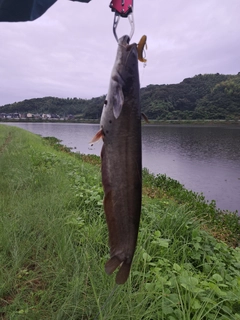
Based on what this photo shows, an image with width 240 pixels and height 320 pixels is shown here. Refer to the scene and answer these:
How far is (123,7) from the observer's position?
1.29 meters

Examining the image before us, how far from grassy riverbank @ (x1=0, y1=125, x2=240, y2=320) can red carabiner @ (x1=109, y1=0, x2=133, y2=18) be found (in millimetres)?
1887

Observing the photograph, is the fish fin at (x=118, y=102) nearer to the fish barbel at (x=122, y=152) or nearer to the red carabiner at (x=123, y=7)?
the fish barbel at (x=122, y=152)

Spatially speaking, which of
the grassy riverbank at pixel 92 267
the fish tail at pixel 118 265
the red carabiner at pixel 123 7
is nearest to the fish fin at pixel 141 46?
the red carabiner at pixel 123 7

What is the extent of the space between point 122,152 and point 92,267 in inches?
75.5

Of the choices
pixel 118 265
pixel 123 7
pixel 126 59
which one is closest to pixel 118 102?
pixel 126 59

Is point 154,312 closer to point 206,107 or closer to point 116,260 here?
point 116,260

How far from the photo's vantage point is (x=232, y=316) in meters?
2.27

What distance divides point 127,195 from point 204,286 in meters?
2.03

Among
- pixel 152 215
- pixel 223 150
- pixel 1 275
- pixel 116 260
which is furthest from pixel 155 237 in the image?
pixel 223 150

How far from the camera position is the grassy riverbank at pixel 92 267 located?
7.26 ft

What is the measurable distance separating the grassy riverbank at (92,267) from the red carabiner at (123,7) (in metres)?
1.89

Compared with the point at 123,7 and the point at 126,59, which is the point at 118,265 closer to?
the point at 126,59

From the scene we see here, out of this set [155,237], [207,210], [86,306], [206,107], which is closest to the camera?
[86,306]

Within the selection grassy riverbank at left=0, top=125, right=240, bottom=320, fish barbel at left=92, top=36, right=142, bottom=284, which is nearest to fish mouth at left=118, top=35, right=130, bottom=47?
fish barbel at left=92, top=36, right=142, bottom=284
